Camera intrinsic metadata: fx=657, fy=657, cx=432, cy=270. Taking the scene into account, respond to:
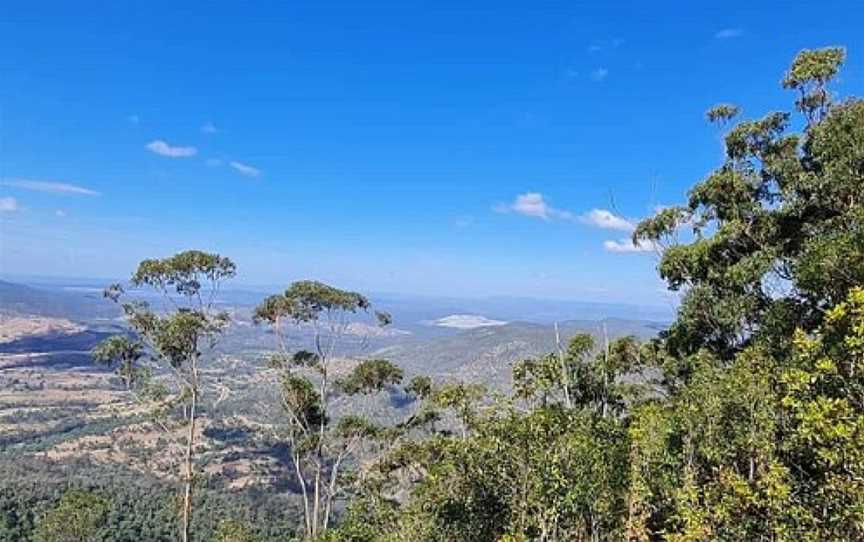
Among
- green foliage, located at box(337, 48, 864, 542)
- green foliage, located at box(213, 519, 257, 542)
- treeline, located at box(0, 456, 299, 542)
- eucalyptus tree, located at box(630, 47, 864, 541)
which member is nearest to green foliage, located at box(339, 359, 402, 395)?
green foliage, located at box(337, 48, 864, 542)

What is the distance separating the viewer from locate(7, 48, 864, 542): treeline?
6.68 m

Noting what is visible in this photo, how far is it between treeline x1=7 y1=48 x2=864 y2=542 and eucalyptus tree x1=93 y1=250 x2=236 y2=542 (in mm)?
76

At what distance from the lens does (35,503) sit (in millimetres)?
47781

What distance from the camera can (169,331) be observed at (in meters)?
22.6

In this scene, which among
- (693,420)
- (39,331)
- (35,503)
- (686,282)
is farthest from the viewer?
(39,331)

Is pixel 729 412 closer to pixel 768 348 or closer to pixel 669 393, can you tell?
pixel 768 348

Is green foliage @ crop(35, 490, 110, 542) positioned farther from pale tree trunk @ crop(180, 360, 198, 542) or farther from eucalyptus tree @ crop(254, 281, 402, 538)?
eucalyptus tree @ crop(254, 281, 402, 538)

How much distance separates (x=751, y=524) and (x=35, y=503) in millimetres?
53899

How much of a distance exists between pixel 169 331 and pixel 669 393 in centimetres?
1716

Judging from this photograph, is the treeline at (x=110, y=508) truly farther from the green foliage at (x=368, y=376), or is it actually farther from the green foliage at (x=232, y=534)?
the green foliage at (x=368, y=376)

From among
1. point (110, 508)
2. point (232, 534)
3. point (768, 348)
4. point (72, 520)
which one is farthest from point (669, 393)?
point (110, 508)

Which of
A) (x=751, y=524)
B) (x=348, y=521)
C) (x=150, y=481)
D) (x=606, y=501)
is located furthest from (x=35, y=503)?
(x=751, y=524)

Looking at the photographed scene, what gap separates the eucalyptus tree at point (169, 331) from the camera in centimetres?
2288

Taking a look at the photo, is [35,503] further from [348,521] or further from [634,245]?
[634,245]
